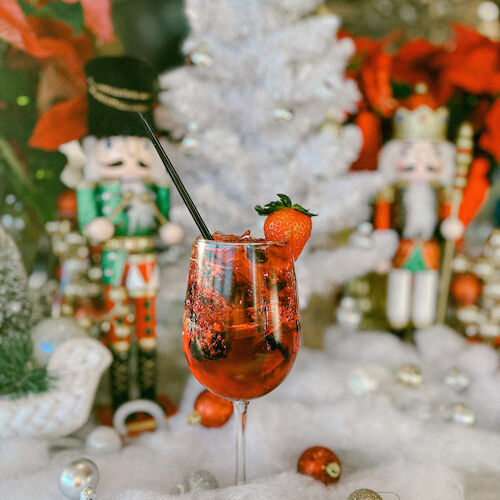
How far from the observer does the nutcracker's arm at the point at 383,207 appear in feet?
4.25

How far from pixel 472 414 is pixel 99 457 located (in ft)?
2.47

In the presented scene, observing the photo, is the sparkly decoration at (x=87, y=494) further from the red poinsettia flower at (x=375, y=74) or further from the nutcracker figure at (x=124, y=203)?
the red poinsettia flower at (x=375, y=74)

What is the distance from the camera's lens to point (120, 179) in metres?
0.97

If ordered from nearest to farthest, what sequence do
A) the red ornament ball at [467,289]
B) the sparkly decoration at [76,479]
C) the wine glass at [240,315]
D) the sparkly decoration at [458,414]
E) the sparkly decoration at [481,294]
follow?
the wine glass at [240,315] → the sparkly decoration at [76,479] → the sparkly decoration at [458,414] → the sparkly decoration at [481,294] → the red ornament ball at [467,289]

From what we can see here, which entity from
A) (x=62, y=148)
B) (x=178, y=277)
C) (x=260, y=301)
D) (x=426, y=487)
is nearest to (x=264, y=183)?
(x=178, y=277)

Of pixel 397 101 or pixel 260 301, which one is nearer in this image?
pixel 260 301

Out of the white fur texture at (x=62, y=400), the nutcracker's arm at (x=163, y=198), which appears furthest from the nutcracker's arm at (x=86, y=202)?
the white fur texture at (x=62, y=400)

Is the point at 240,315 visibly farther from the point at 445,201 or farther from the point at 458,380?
the point at 445,201

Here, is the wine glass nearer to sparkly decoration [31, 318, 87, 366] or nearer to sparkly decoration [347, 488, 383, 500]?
sparkly decoration [347, 488, 383, 500]

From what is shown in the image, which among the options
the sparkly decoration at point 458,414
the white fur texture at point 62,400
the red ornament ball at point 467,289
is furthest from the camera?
the red ornament ball at point 467,289

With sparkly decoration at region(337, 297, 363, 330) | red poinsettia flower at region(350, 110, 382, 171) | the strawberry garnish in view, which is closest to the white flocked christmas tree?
red poinsettia flower at region(350, 110, 382, 171)

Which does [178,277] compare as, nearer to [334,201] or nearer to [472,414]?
→ [334,201]

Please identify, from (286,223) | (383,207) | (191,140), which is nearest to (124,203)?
(191,140)

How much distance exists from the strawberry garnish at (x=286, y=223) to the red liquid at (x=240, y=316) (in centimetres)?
2
